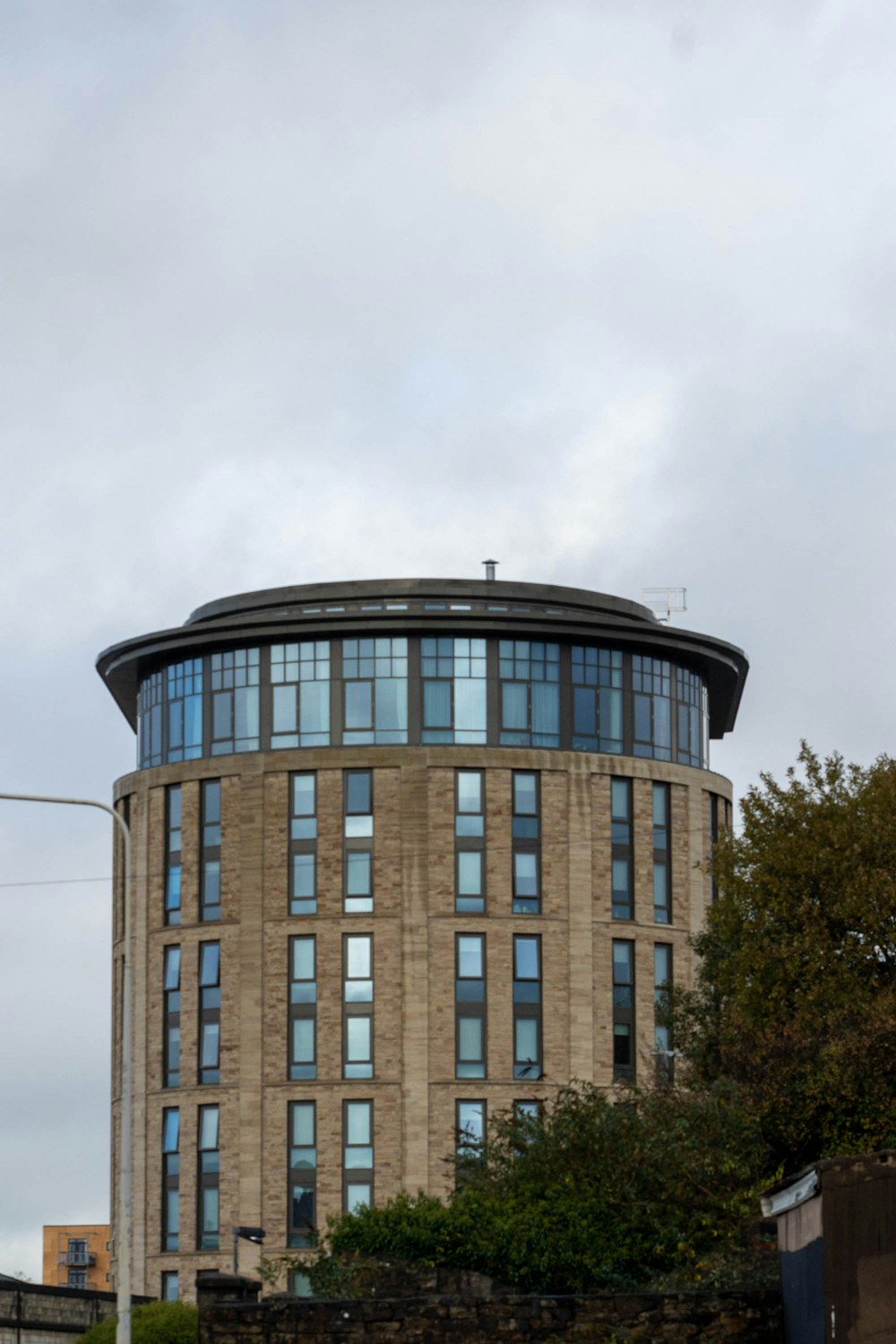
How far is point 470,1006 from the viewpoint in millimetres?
74750

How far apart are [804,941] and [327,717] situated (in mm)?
30929

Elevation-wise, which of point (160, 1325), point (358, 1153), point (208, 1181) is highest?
point (358, 1153)

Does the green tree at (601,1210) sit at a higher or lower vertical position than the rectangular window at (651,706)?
lower

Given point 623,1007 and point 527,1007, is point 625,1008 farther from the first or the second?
point 527,1007

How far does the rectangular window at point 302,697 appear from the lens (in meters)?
76.9

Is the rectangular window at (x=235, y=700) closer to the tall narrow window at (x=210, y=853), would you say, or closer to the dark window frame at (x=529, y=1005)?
the tall narrow window at (x=210, y=853)

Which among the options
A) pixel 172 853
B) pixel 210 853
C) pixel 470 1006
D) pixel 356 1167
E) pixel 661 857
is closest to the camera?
pixel 356 1167

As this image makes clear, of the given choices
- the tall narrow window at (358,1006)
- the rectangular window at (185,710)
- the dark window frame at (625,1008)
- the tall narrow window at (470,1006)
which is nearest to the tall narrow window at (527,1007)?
the tall narrow window at (470,1006)

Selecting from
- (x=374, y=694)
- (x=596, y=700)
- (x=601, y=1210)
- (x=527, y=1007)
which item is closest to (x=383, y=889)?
(x=527, y=1007)

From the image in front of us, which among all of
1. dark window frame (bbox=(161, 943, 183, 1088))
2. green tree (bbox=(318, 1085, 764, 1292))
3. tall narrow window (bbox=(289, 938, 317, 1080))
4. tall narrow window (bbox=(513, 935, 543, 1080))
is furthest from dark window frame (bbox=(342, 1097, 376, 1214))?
green tree (bbox=(318, 1085, 764, 1292))

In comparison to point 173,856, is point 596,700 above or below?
above

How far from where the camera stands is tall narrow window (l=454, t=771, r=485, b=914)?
75.7 meters

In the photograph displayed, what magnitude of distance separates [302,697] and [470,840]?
7.17m

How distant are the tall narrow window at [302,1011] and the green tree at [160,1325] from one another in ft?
37.8
